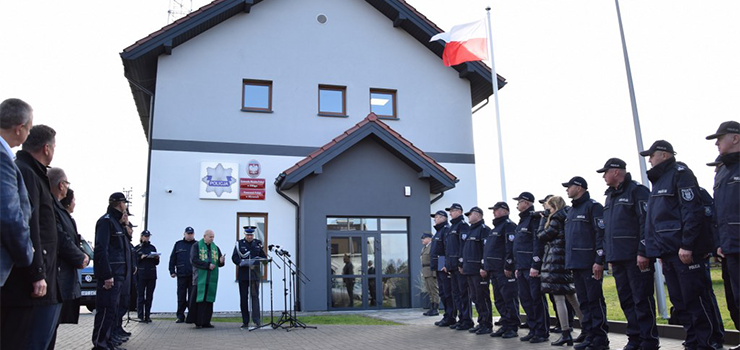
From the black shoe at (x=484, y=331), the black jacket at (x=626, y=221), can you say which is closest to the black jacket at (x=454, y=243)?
the black shoe at (x=484, y=331)

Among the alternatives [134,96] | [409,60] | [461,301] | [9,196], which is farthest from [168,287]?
[9,196]

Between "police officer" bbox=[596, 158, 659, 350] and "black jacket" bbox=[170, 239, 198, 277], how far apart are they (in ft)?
30.3

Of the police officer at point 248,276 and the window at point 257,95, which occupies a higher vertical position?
the window at point 257,95

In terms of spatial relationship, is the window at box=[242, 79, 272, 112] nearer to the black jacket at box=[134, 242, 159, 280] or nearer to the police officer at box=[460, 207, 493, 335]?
the black jacket at box=[134, 242, 159, 280]

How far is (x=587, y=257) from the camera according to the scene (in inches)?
289

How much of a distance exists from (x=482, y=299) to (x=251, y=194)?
26.2 feet

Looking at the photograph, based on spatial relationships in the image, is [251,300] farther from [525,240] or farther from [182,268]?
[525,240]

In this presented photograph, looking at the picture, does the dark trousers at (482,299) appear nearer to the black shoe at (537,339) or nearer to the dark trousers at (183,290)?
the black shoe at (537,339)

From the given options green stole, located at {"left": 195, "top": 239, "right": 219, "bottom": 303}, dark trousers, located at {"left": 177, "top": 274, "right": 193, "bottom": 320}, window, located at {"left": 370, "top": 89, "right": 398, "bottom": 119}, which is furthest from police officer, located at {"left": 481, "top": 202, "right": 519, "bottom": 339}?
window, located at {"left": 370, "top": 89, "right": 398, "bottom": 119}

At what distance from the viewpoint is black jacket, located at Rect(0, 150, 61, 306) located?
356 cm

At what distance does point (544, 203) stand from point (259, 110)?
392 inches

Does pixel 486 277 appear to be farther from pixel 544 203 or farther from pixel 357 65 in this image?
pixel 357 65

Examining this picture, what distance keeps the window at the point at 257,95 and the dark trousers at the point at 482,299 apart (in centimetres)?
897

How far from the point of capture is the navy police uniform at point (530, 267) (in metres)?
8.50
